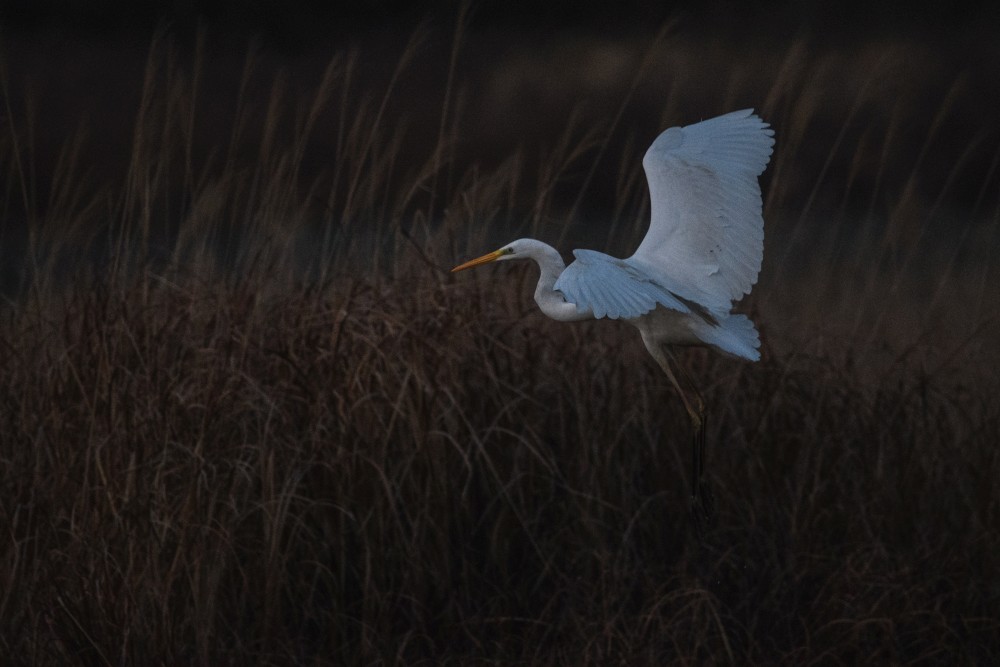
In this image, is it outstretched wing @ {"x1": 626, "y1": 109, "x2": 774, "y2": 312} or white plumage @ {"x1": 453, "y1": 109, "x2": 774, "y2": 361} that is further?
outstretched wing @ {"x1": 626, "y1": 109, "x2": 774, "y2": 312}

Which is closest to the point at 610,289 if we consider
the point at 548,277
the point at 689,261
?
the point at 548,277

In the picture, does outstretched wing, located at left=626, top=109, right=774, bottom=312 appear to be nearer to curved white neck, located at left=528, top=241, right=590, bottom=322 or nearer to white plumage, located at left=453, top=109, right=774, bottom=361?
white plumage, located at left=453, top=109, right=774, bottom=361

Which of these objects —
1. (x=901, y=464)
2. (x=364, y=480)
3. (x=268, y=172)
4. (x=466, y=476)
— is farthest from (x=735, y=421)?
(x=268, y=172)

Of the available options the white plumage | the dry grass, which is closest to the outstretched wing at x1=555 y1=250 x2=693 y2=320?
the white plumage

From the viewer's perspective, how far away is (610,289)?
4.34ft

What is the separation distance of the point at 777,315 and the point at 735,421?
1.57 feet

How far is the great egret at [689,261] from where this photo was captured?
1366 mm

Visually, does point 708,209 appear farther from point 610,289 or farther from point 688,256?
point 610,289

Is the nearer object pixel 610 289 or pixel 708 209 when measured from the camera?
pixel 610 289

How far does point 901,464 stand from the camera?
2518mm

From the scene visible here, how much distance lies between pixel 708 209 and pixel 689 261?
10 centimetres

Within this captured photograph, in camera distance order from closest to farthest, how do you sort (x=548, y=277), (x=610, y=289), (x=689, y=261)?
(x=610, y=289) < (x=548, y=277) < (x=689, y=261)

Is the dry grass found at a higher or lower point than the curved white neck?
lower

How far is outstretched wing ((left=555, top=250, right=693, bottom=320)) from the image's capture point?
4.20 feet
